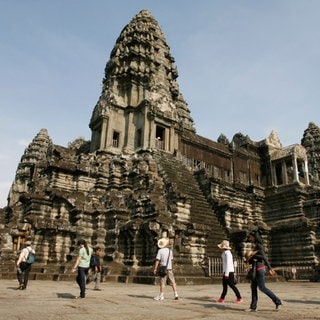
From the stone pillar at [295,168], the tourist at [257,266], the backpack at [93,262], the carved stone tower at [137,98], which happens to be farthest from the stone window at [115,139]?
the tourist at [257,266]

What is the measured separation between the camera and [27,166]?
4728 cm

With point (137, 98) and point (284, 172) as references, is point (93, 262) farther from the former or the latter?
point (284, 172)

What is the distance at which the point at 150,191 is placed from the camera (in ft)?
70.7

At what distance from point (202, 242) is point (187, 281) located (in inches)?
150

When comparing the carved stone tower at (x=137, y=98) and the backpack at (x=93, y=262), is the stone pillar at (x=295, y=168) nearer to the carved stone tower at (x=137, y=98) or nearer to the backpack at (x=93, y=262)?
the carved stone tower at (x=137, y=98)

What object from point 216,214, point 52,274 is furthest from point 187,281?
point 216,214

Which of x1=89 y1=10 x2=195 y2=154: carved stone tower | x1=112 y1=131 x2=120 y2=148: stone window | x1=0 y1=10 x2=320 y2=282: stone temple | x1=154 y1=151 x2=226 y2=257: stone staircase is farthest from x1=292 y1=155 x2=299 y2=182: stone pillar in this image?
x1=112 y1=131 x2=120 y2=148: stone window

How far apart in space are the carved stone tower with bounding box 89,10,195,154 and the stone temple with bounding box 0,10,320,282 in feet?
0.31

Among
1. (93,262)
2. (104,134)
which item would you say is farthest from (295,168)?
(93,262)

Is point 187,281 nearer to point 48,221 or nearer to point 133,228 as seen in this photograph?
point 133,228

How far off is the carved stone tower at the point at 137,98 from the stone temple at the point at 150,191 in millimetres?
95

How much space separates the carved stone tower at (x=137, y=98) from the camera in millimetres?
28297

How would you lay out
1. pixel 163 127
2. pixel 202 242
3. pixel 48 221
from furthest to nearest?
pixel 163 127 < pixel 48 221 < pixel 202 242

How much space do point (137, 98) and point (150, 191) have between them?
11768mm
